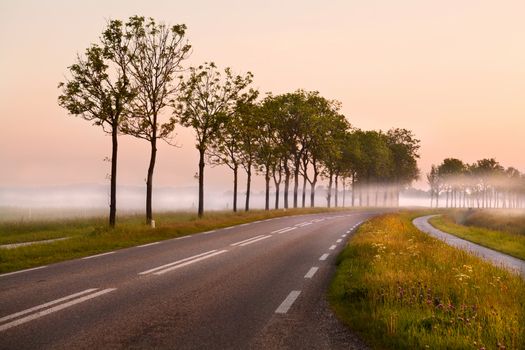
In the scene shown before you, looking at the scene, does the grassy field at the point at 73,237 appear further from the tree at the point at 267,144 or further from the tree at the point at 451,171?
the tree at the point at 451,171

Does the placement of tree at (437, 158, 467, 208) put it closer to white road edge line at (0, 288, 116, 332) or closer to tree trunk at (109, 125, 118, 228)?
tree trunk at (109, 125, 118, 228)

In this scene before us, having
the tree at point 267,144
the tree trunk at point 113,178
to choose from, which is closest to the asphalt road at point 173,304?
the tree trunk at point 113,178

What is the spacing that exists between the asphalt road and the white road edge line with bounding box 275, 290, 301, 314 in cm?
2

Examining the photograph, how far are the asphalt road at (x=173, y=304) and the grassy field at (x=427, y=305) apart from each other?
1.48 ft

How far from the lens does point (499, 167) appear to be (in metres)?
116

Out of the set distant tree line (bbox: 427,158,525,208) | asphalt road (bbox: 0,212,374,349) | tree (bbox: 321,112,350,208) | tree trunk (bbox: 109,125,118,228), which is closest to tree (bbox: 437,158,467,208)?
distant tree line (bbox: 427,158,525,208)

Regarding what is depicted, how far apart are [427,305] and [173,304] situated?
3.95 metres

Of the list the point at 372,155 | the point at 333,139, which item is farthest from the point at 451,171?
the point at 333,139

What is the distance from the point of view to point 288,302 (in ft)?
24.2

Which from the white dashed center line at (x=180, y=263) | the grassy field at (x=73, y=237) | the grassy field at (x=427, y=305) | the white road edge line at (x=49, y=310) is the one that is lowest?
the grassy field at (x=73, y=237)

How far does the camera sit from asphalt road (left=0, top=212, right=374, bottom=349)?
5.29 m

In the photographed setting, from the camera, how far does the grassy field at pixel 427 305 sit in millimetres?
5043

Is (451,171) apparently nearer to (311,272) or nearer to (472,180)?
(472,180)

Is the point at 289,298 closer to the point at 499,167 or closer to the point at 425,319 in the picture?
the point at 425,319
